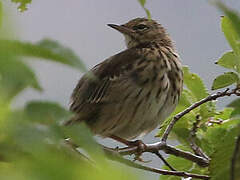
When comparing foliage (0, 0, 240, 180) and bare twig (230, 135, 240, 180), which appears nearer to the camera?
foliage (0, 0, 240, 180)

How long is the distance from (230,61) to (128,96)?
1.42 meters

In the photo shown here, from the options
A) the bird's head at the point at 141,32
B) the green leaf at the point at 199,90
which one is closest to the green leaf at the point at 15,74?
the green leaf at the point at 199,90

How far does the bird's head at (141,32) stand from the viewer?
4.20 meters

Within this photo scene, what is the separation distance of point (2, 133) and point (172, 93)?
278 cm

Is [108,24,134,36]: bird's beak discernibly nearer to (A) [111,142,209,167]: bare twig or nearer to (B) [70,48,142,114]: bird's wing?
(B) [70,48,142,114]: bird's wing

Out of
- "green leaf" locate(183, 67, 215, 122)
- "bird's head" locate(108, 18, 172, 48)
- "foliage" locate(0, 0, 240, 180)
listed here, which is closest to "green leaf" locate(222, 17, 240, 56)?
"green leaf" locate(183, 67, 215, 122)

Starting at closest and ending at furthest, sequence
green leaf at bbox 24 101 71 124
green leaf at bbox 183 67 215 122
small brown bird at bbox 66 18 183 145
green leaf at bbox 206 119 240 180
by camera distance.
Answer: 1. green leaf at bbox 24 101 71 124
2. green leaf at bbox 206 119 240 180
3. green leaf at bbox 183 67 215 122
4. small brown bird at bbox 66 18 183 145

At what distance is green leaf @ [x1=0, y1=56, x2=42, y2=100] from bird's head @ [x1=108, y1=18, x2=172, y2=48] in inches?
136

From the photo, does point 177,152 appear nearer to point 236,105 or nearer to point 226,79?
point 226,79

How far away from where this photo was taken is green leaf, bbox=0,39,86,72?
639 mm

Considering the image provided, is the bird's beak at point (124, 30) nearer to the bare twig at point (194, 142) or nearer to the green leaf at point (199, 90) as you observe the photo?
the green leaf at point (199, 90)

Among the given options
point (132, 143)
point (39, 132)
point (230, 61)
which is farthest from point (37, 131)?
point (132, 143)

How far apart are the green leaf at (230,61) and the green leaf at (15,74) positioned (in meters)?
1.48

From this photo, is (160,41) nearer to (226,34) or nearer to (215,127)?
(215,127)
